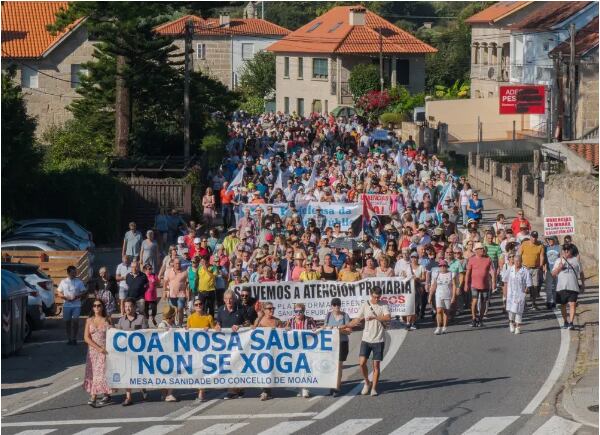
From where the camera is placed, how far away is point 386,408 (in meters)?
16.9

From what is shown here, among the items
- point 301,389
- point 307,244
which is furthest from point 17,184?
point 301,389

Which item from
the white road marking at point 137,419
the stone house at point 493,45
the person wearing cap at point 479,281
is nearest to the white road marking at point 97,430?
the white road marking at point 137,419

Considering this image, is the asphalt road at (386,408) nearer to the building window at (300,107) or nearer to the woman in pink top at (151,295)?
the woman in pink top at (151,295)

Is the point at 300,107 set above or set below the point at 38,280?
above

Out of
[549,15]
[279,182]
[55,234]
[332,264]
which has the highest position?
[549,15]

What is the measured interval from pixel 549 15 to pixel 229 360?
50208mm

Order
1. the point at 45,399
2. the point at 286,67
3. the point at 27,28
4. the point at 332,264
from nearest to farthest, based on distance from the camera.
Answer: the point at 45,399 < the point at 332,264 < the point at 27,28 < the point at 286,67

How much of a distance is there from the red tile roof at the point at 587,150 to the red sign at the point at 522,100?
1882 cm

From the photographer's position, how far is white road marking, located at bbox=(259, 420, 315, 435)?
1573 centimetres

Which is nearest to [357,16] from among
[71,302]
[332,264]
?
[332,264]

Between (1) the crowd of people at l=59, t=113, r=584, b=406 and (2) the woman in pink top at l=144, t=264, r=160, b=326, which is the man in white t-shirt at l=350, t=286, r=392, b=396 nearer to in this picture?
(1) the crowd of people at l=59, t=113, r=584, b=406

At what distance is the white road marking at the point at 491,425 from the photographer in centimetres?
1555

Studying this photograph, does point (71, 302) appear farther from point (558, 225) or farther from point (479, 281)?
point (558, 225)

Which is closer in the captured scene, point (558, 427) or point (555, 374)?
point (558, 427)
